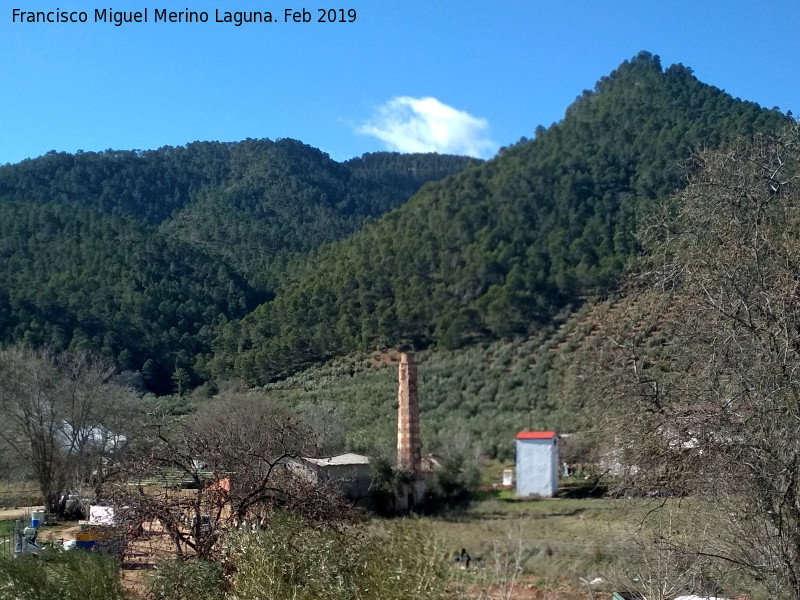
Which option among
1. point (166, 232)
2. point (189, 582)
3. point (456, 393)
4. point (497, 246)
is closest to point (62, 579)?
point (189, 582)

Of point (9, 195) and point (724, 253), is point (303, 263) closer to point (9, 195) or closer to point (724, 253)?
point (9, 195)

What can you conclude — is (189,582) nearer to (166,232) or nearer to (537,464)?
(537,464)

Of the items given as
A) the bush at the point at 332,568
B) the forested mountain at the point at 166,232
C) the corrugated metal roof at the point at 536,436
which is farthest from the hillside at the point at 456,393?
the bush at the point at 332,568

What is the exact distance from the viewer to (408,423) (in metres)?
34.0

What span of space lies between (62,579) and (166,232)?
225 ft

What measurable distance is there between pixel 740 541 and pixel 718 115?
2034 inches

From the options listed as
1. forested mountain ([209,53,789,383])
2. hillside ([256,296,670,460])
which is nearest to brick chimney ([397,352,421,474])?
hillside ([256,296,670,460])

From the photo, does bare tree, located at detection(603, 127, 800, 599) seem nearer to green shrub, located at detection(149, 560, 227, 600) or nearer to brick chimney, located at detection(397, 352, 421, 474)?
green shrub, located at detection(149, 560, 227, 600)

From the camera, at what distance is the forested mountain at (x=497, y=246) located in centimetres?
5772

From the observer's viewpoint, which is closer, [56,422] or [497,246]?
[56,422]

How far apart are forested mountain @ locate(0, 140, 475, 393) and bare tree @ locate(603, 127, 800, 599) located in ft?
150

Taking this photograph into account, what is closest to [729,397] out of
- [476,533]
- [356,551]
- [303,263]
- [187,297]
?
[356,551]

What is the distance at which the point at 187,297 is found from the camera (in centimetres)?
6050

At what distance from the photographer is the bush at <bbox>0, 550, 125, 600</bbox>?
7801 millimetres
